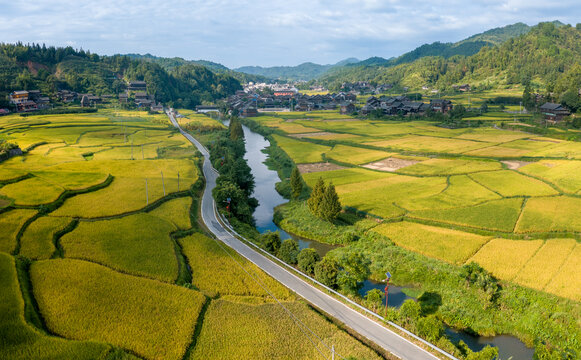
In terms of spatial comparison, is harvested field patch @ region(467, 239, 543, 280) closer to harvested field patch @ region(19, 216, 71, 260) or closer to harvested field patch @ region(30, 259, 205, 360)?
harvested field patch @ region(30, 259, 205, 360)

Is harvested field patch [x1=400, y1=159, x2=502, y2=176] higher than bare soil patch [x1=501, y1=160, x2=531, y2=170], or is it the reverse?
bare soil patch [x1=501, y1=160, x2=531, y2=170]

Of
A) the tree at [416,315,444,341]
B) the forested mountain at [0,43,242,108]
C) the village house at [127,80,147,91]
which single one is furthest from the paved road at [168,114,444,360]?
the village house at [127,80,147,91]

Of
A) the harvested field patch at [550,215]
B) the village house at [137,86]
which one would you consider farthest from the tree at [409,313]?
the village house at [137,86]

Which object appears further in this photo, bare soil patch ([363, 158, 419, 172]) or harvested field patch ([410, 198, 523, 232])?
bare soil patch ([363, 158, 419, 172])

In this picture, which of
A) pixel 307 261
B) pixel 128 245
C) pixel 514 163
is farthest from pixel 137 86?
pixel 307 261

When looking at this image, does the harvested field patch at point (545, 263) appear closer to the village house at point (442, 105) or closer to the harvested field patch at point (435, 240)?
the harvested field patch at point (435, 240)

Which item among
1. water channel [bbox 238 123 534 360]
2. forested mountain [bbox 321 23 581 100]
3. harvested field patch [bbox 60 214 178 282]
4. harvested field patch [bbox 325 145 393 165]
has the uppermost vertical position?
forested mountain [bbox 321 23 581 100]
